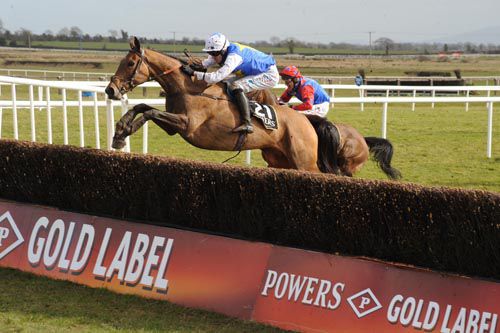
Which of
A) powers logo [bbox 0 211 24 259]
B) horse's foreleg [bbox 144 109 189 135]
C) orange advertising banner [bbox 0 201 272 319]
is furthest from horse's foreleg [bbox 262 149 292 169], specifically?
powers logo [bbox 0 211 24 259]

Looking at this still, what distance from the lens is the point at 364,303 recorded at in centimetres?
443

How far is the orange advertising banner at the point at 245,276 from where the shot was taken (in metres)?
4.26

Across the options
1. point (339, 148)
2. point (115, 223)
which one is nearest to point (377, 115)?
point (339, 148)

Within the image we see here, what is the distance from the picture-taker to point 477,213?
14.3ft

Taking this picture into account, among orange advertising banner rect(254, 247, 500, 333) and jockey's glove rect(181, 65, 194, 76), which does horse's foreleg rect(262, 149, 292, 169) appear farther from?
orange advertising banner rect(254, 247, 500, 333)

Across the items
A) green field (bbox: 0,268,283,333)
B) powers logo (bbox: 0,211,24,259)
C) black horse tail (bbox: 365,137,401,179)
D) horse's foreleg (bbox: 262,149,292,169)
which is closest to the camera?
green field (bbox: 0,268,283,333)

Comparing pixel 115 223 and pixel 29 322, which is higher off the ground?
pixel 115 223

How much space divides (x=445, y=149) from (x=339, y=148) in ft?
16.7

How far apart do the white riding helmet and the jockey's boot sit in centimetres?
42

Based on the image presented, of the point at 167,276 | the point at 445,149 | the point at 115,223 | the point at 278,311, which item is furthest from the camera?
the point at 445,149

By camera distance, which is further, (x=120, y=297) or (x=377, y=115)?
(x=377, y=115)

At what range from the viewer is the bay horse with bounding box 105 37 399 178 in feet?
23.3

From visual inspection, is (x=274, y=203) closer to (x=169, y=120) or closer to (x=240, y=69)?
(x=169, y=120)

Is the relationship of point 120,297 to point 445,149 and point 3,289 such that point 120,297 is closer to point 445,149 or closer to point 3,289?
point 3,289
